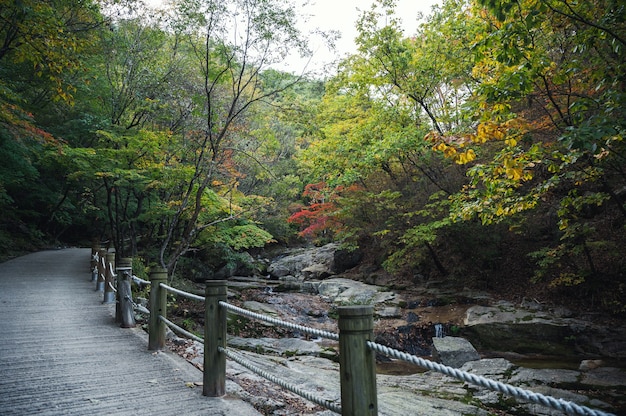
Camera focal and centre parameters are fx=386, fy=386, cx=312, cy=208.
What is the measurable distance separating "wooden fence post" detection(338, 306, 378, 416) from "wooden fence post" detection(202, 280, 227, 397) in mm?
1819

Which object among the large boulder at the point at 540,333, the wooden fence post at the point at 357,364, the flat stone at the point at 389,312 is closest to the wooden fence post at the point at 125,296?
the wooden fence post at the point at 357,364

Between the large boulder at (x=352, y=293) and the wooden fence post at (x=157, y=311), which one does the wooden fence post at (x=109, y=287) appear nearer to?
the wooden fence post at (x=157, y=311)

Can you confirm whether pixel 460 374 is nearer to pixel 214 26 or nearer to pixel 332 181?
pixel 214 26

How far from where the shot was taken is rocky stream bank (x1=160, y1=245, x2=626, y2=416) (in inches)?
227

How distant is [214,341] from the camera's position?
374 cm

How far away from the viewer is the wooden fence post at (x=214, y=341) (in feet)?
12.0

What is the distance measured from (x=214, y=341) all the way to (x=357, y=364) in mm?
1971

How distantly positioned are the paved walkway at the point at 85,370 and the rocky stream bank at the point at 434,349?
0.55 metres

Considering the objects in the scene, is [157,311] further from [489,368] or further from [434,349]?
[434,349]

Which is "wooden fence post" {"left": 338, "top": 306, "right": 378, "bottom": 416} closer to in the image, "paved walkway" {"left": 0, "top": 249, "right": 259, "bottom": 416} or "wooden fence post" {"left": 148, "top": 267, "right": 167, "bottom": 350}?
"paved walkway" {"left": 0, "top": 249, "right": 259, "bottom": 416}

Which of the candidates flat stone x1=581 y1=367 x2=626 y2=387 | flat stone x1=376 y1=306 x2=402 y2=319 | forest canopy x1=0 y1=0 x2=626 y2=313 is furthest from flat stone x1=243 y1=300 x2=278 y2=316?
flat stone x1=581 y1=367 x2=626 y2=387

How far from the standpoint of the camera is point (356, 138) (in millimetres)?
13875

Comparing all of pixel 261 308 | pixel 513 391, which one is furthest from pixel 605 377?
pixel 261 308

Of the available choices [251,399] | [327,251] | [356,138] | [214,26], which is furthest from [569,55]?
[327,251]
